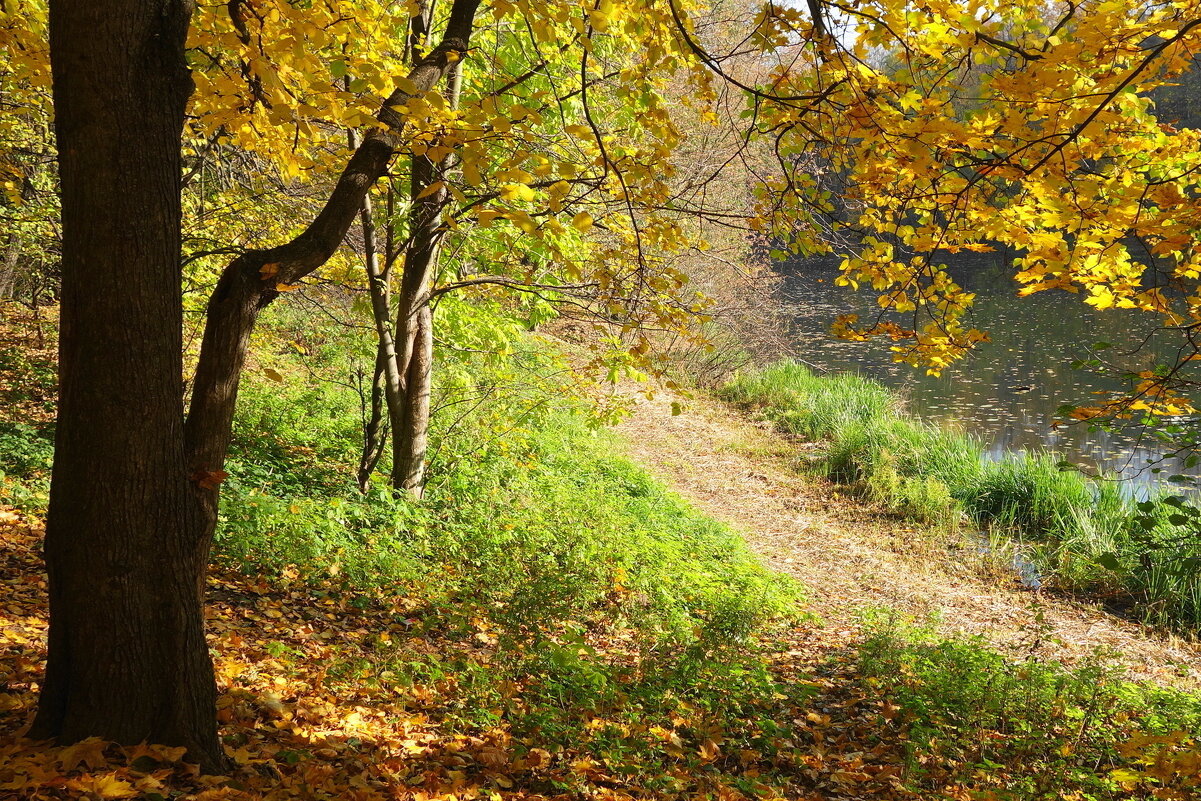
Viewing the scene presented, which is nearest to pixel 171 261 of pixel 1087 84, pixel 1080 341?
pixel 1087 84

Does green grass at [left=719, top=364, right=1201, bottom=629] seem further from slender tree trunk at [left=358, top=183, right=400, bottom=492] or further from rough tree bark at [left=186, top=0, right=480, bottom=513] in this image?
slender tree trunk at [left=358, top=183, right=400, bottom=492]

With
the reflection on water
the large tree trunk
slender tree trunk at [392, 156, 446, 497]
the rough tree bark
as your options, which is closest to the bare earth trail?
the reflection on water

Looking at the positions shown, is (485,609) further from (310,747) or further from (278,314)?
(278,314)

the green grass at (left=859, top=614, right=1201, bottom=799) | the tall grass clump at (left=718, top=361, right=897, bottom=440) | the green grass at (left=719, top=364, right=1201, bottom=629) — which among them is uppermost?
the tall grass clump at (left=718, top=361, right=897, bottom=440)

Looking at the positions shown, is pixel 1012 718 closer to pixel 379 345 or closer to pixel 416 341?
pixel 416 341

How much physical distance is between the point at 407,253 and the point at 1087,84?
175 inches

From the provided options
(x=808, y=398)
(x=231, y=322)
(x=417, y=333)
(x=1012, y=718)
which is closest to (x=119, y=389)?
(x=231, y=322)

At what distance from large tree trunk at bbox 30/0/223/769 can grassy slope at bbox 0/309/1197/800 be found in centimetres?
23

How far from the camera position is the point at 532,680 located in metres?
4.15

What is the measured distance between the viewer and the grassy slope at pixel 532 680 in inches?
119

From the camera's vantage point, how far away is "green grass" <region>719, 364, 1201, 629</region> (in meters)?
7.01

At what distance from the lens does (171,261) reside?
93.5 inches

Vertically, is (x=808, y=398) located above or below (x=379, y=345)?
below

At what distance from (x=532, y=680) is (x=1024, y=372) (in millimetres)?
17500
